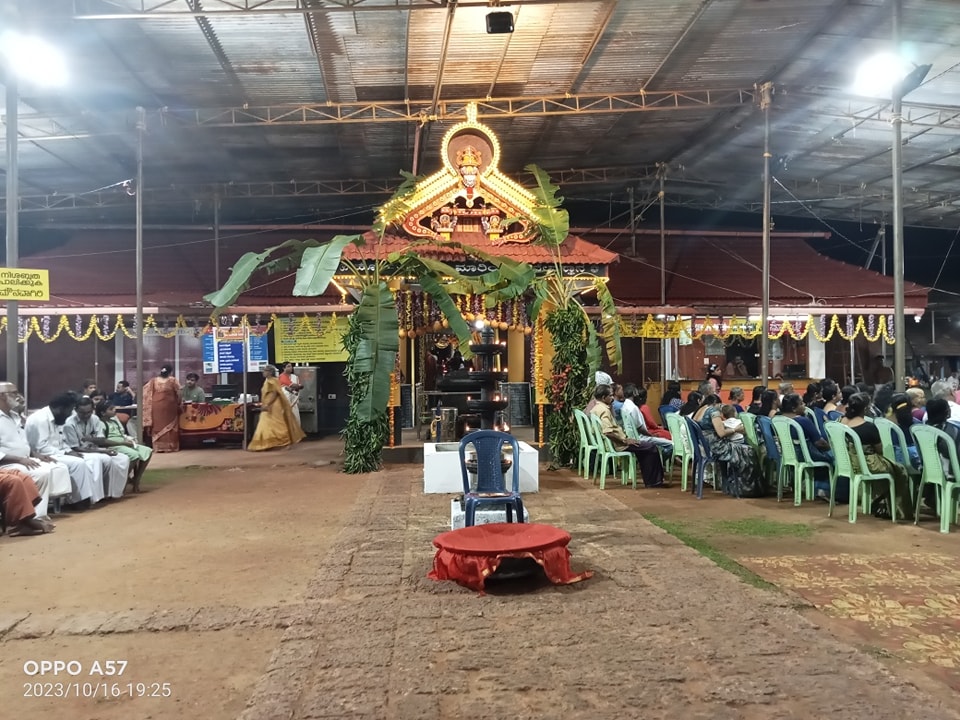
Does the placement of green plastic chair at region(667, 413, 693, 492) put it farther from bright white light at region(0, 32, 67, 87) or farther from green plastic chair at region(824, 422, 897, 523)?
bright white light at region(0, 32, 67, 87)

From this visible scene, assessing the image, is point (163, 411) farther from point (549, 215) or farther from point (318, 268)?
point (549, 215)

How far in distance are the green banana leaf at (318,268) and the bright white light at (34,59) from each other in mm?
3572

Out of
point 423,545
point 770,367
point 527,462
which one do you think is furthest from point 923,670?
point 770,367

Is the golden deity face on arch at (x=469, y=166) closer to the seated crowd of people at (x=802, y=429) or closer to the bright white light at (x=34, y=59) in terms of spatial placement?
the seated crowd of people at (x=802, y=429)

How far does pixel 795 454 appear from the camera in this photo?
6.97 m

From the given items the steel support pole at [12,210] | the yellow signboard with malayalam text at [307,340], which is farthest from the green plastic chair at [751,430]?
the steel support pole at [12,210]

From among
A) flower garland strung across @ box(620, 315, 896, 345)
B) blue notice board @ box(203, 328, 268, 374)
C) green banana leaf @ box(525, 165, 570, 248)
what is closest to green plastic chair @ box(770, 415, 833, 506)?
green banana leaf @ box(525, 165, 570, 248)

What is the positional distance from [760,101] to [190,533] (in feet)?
32.6

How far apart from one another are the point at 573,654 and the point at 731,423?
15.4ft

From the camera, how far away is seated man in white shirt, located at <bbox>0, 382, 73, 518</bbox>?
6.19 metres

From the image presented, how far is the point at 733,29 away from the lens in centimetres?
956

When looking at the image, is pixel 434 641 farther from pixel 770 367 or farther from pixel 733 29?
pixel 770 367

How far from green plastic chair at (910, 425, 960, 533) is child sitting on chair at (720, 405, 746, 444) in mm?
1794

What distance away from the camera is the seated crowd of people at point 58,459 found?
6.09 meters
